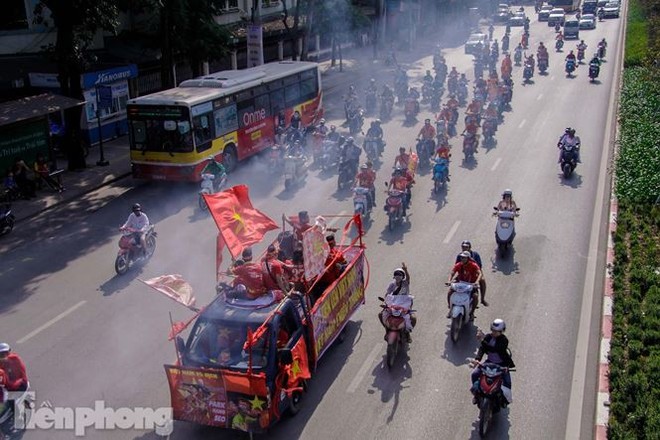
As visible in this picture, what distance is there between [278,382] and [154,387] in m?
2.61

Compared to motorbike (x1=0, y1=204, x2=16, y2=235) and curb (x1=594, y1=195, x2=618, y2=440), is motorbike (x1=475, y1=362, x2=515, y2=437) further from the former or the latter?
motorbike (x1=0, y1=204, x2=16, y2=235)

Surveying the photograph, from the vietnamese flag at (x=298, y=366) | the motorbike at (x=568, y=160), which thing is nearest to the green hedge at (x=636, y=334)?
the vietnamese flag at (x=298, y=366)

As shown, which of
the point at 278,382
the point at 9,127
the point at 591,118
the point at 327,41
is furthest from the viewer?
the point at 327,41

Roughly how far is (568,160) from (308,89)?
11.8 metres

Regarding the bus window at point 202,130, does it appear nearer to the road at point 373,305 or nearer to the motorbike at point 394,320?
the road at point 373,305

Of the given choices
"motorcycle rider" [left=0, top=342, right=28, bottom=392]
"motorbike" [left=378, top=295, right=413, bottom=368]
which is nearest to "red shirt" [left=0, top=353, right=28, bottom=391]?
"motorcycle rider" [left=0, top=342, right=28, bottom=392]

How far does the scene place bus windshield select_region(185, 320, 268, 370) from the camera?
33.5 ft

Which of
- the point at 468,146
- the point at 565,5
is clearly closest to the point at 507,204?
the point at 468,146

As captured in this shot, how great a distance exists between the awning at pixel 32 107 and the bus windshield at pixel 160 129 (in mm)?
2471

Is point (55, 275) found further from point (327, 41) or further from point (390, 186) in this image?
point (327, 41)

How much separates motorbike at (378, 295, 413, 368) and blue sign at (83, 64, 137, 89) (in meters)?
19.9

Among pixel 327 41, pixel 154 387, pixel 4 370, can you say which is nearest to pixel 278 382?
pixel 154 387

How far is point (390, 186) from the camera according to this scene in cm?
1959

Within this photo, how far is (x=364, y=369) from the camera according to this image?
12117mm
